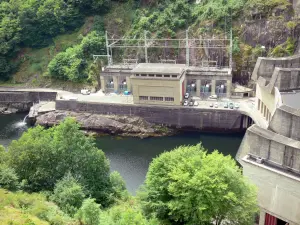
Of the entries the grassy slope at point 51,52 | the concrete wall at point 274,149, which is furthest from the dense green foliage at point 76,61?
the concrete wall at point 274,149

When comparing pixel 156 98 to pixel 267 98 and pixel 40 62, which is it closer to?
pixel 267 98

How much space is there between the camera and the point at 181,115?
52531 mm

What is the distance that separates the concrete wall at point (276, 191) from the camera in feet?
88.6

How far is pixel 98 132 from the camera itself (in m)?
53.3

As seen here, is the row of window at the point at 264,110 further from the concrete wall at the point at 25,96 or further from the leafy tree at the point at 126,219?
the concrete wall at the point at 25,96

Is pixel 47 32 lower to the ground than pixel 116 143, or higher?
higher

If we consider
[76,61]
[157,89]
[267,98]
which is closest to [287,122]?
[267,98]

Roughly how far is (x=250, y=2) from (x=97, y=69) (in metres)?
28.5


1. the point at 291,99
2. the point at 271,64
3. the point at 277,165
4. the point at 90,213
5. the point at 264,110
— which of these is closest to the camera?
the point at 90,213

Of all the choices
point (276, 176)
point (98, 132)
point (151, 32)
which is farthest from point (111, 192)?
point (151, 32)

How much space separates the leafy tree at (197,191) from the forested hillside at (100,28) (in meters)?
36.7

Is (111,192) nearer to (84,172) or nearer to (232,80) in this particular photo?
(84,172)

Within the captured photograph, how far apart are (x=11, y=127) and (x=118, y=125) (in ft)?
57.0

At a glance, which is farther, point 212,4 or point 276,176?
point 212,4
